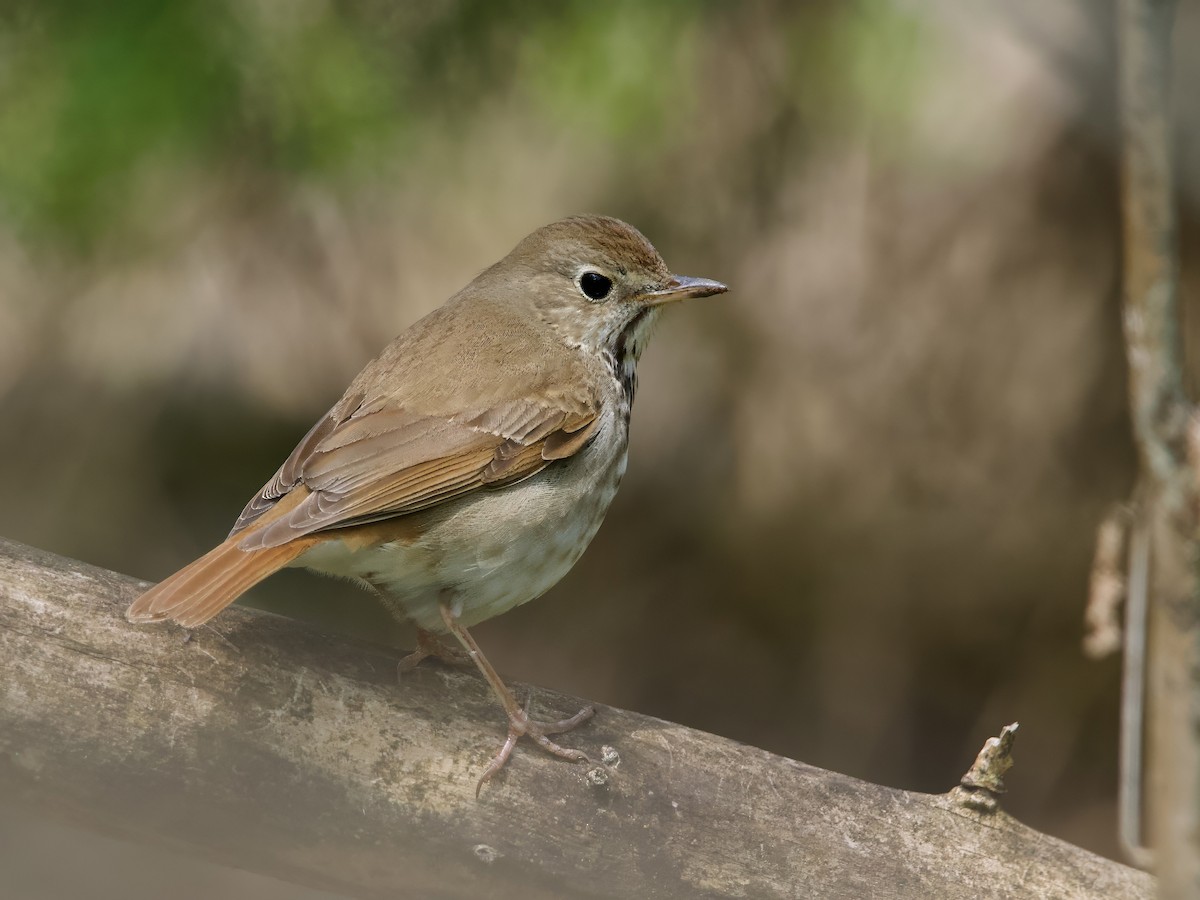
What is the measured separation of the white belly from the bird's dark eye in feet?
1.80

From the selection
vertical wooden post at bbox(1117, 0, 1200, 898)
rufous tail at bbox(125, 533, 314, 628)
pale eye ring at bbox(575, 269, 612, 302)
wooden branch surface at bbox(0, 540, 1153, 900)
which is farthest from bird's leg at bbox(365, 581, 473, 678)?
vertical wooden post at bbox(1117, 0, 1200, 898)

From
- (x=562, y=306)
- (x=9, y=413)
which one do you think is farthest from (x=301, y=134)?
(x=9, y=413)

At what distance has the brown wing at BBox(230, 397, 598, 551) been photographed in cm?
291

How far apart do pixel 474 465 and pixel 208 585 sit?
0.68 meters

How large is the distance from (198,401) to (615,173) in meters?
1.73

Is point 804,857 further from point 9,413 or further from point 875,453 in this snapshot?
point 9,413

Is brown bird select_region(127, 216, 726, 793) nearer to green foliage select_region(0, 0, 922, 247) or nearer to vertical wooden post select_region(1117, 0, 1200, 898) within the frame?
green foliage select_region(0, 0, 922, 247)

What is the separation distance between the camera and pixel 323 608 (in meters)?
5.30

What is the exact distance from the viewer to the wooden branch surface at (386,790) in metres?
2.75

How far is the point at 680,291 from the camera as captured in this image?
11.7 feet

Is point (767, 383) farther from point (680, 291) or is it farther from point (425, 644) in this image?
point (425, 644)

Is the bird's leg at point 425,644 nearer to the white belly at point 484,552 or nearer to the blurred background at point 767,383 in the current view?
the white belly at point 484,552

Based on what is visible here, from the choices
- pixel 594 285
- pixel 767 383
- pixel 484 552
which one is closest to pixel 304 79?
pixel 594 285

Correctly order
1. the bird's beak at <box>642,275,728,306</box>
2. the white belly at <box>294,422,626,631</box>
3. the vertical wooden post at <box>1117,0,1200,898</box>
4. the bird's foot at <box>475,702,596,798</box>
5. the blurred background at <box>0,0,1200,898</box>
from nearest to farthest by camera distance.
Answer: the vertical wooden post at <box>1117,0,1200,898</box>, the bird's foot at <box>475,702,596,798</box>, the white belly at <box>294,422,626,631</box>, the bird's beak at <box>642,275,728,306</box>, the blurred background at <box>0,0,1200,898</box>
